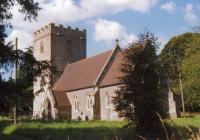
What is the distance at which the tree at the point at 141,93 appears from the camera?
672 inches

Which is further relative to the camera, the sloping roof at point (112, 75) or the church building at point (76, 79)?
the church building at point (76, 79)

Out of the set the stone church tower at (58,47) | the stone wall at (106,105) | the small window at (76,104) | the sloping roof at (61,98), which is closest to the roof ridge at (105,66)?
the stone wall at (106,105)

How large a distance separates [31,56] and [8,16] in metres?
2.06

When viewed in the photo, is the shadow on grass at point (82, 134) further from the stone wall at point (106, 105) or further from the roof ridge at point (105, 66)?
the roof ridge at point (105, 66)

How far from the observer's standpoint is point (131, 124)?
1748 centimetres

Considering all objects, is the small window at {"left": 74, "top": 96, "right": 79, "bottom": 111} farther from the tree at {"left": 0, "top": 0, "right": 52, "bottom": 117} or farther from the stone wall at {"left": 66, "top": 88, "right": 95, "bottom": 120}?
the tree at {"left": 0, "top": 0, "right": 52, "bottom": 117}

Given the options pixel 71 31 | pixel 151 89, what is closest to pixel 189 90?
pixel 71 31

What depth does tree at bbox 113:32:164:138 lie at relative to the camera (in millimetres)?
17062

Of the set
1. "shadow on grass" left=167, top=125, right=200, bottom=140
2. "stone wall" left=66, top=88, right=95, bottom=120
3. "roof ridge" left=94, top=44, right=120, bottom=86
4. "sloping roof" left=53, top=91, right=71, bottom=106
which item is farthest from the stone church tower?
"shadow on grass" left=167, top=125, right=200, bottom=140

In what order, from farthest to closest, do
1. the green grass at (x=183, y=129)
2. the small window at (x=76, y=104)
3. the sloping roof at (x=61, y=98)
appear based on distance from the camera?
the sloping roof at (x=61, y=98)
the small window at (x=76, y=104)
the green grass at (x=183, y=129)

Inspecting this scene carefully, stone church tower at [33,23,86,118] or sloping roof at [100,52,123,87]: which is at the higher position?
stone church tower at [33,23,86,118]

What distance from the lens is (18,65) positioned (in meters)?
15.7

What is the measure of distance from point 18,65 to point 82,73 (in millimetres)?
31854

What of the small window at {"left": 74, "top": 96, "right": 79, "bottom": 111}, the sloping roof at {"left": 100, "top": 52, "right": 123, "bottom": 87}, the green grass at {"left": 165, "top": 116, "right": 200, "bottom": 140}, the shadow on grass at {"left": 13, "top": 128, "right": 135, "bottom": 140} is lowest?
the shadow on grass at {"left": 13, "top": 128, "right": 135, "bottom": 140}
